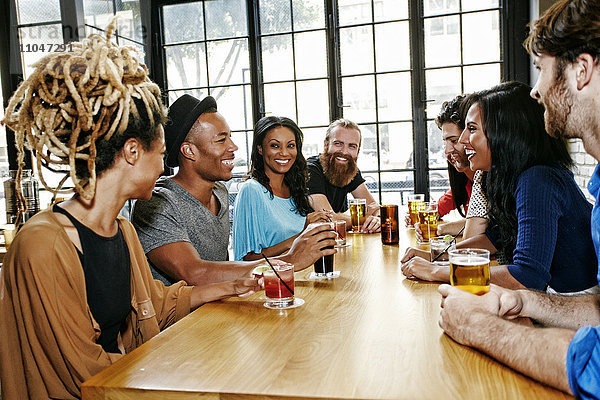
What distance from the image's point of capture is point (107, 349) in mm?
1659

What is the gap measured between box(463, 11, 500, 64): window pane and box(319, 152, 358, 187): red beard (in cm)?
181

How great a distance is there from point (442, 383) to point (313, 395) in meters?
0.25

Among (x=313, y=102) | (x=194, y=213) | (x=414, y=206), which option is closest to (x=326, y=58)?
(x=313, y=102)

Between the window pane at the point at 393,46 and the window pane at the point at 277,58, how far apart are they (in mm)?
886

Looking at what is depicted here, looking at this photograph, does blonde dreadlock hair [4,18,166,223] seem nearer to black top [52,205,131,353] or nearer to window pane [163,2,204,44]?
black top [52,205,131,353]

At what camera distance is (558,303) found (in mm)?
1534

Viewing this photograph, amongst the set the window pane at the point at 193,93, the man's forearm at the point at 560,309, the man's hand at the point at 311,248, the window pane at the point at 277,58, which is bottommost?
the man's forearm at the point at 560,309

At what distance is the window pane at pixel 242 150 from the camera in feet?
18.5

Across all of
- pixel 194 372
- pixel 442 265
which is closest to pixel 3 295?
pixel 194 372

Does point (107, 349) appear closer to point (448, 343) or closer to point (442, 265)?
point (448, 343)

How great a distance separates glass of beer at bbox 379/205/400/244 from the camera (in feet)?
8.50

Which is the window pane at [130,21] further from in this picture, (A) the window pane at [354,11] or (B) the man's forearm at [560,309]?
(B) the man's forearm at [560,309]

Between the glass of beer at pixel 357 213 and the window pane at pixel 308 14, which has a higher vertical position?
the window pane at pixel 308 14

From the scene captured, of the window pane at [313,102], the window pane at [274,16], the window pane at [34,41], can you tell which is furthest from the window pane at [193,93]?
the window pane at [34,41]
